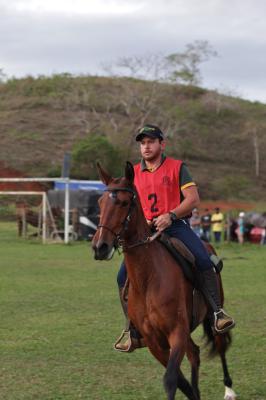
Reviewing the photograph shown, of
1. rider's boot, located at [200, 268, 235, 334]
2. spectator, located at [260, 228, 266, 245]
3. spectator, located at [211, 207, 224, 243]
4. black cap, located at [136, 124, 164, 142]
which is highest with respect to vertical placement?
black cap, located at [136, 124, 164, 142]

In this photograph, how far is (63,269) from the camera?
70.2 feet

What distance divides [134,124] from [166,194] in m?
67.9

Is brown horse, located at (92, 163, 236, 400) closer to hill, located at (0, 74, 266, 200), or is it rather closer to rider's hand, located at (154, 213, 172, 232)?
rider's hand, located at (154, 213, 172, 232)

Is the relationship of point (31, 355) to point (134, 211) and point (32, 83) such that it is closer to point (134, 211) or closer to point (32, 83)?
point (134, 211)

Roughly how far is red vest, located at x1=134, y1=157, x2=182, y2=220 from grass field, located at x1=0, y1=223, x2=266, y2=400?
1949 mm

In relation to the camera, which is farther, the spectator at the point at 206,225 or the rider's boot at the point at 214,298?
the spectator at the point at 206,225

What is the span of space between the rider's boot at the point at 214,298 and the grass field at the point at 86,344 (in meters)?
0.84

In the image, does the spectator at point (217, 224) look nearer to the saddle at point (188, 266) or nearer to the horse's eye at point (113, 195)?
the saddle at point (188, 266)

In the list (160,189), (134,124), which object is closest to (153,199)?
(160,189)

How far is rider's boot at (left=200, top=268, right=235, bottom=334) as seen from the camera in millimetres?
6938

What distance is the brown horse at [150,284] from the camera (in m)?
5.97

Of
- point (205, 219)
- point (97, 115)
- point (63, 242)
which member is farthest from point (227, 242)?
point (97, 115)

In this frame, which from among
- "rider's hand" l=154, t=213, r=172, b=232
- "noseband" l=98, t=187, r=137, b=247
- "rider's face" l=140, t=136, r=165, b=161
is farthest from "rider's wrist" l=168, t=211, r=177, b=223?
"rider's face" l=140, t=136, r=165, b=161

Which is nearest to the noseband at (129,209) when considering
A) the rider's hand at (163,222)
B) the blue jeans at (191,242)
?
the rider's hand at (163,222)
